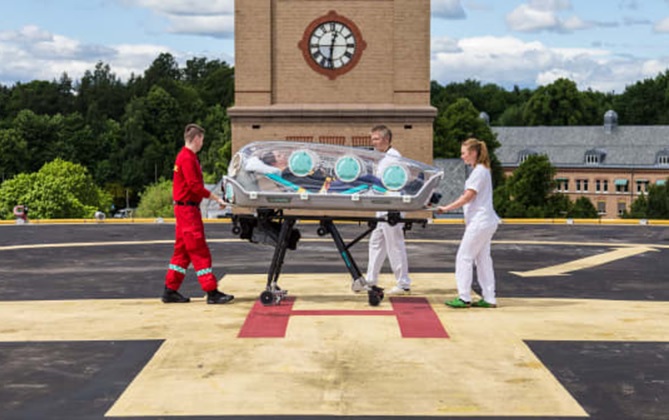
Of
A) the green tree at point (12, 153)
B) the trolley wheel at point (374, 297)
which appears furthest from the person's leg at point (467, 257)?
the green tree at point (12, 153)

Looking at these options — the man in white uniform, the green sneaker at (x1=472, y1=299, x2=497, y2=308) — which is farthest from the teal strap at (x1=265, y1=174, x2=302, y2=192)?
the green sneaker at (x1=472, y1=299, x2=497, y2=308)

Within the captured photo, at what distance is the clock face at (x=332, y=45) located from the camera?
32000 millimetres

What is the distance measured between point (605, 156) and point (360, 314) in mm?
113697

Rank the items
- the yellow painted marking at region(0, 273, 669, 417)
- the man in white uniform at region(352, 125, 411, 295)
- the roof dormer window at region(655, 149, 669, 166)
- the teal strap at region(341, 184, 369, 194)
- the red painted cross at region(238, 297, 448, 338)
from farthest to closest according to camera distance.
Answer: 1. the roof dormer window at region(655, 149, 669, 166)
2. the man in white uniform at region(352, 125, 411, 295)
3. the teal strap at region(341, 184, 369, 194)
4. the red painted cross at region(238, 297, 448, 338)
5. the yellow painted marking at region(0, 273, 669, 417)

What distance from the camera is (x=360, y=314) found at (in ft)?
34.0

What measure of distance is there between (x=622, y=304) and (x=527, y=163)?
7599cm

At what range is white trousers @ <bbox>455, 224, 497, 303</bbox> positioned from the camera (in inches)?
427

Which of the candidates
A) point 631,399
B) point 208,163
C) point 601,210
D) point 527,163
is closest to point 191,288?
point 631,399

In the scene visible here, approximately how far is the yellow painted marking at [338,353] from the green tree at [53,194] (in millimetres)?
70278

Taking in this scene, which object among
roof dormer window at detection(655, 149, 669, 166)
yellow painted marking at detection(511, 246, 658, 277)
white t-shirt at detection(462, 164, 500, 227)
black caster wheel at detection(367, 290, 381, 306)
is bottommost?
roof dormer window at detection(655, 149, 669, 166)

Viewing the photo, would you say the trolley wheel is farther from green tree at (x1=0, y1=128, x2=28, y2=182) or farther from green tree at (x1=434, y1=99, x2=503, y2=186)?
green tree at (x1=0, y1=128, x2=28, y2=182)

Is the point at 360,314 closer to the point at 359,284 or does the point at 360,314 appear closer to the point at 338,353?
the point at 359,284

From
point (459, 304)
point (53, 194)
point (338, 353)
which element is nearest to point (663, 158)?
point (53, 194)

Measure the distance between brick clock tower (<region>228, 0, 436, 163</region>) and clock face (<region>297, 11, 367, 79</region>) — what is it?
0.12 feet
